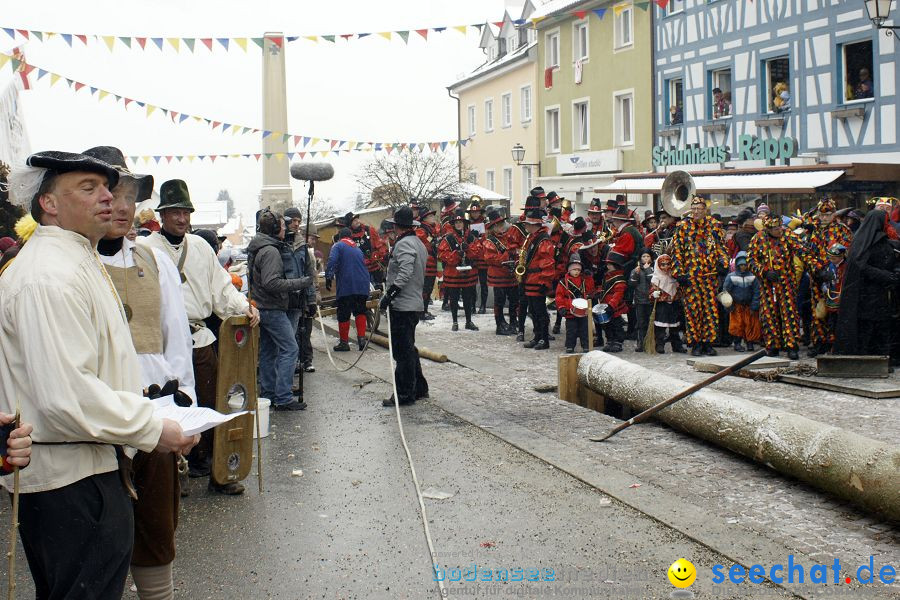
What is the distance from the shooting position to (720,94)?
2516 cm

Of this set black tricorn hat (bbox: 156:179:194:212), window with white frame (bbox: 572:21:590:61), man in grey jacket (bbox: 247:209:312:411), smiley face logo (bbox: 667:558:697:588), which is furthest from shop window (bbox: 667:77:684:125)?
smiley face logo (bbox: 667:558:697:588)

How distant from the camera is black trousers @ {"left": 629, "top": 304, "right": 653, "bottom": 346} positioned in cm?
1280

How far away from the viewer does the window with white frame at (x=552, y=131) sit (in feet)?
116

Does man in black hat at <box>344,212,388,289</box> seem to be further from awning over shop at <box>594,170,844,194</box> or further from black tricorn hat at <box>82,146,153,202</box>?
black tricorn hat at <box>82,146,153,202</box>

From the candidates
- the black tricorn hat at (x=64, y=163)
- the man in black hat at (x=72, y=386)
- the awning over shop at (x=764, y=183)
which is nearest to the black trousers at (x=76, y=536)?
the man in black hat at (x=72, y=386)

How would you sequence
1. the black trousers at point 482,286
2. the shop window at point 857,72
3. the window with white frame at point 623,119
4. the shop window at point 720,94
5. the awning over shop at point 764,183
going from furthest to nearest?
the window with white frame at point 623,119 < the shop window at point 720,94 < the shop window at point 857,72 < the awning over shop at point 764,183 < the black trousers at point 482,286

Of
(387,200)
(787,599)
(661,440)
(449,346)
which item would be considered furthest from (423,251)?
(387,200)

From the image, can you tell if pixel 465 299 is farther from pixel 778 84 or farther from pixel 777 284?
pixel 778 84

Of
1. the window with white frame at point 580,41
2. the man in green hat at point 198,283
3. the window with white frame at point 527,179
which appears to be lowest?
the man in green hat at point 198,283

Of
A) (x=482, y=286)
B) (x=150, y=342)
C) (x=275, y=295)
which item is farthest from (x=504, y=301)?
(x=150, y=342)

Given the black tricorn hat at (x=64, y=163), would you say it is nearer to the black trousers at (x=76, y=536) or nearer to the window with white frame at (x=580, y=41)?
the black trousers at (x=76, y=536)

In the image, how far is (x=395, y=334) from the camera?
9.35 metres

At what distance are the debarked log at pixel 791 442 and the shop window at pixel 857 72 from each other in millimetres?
14435

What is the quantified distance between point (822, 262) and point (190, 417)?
9.86 metres
